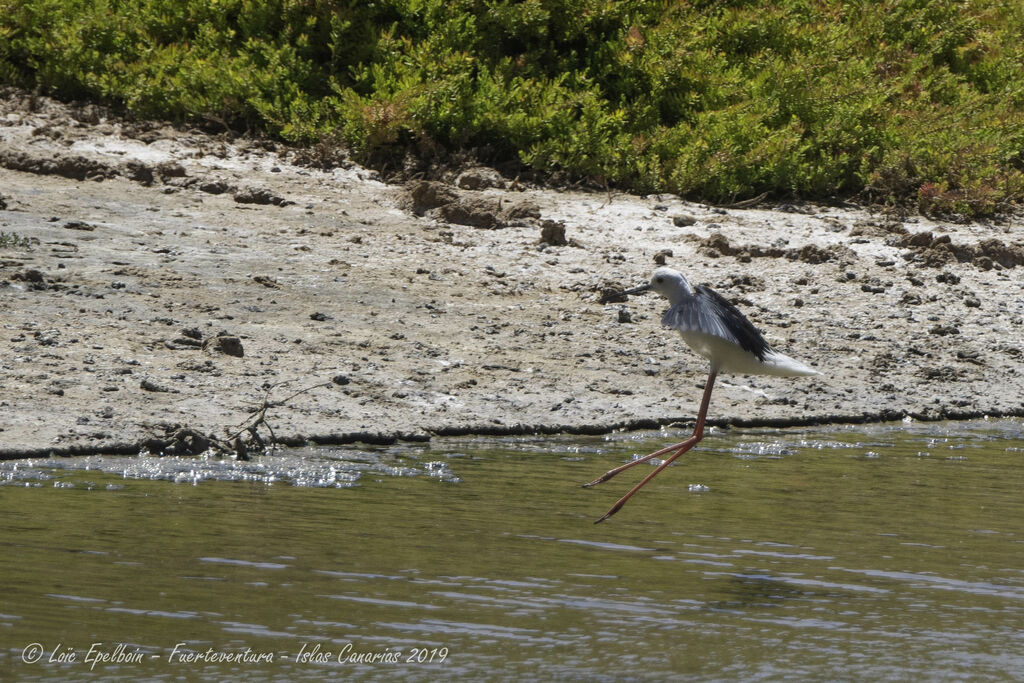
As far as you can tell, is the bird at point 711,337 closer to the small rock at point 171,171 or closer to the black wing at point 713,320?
the black wing at point 713,320

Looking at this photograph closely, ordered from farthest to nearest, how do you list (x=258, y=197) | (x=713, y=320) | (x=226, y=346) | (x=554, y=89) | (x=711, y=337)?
(x=554, y=89), (x=258, y=197), (x=226, y=346), (x=711, y=337), (x=713, y=320)

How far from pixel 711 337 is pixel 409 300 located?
3.10m

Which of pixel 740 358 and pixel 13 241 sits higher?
pixel 740 358

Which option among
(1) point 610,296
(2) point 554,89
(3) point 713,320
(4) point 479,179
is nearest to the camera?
(3) point 713,320

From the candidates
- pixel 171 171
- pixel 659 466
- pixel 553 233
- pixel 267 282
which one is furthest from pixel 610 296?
pixel 171 171

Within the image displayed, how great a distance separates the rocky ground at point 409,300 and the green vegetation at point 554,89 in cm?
34

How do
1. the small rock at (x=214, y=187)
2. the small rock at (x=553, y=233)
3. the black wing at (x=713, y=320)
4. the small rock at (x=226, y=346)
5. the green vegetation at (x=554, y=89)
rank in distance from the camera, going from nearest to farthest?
the black wing at (x=713, y=320) < the small rock at (x=226, y=346) < the small rock at (x=553, y=233) < the small rock at (x=214, y=187) < the green vegetation at (x=554, y=89)

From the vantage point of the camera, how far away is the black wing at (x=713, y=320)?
20.0ft

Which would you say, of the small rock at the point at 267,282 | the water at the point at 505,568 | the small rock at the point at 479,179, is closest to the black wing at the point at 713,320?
the water at the point at 505,568

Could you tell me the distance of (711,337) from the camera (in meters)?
6.41

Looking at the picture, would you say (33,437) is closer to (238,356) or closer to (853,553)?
(238,356)

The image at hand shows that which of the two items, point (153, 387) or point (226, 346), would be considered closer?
point (153, 387)

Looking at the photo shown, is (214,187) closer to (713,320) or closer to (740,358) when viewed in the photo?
(740,358)

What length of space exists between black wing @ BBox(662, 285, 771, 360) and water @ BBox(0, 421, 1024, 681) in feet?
2.20
